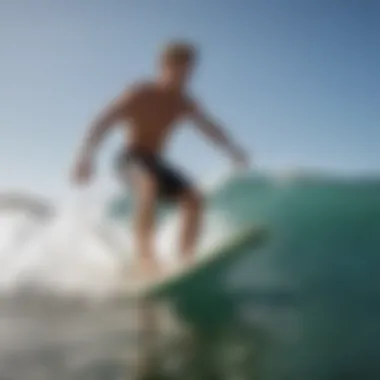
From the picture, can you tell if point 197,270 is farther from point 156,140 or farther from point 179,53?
point 179,53

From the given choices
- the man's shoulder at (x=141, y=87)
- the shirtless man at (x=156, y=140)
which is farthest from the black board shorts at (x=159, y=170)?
the man's shoulder at (x=141, y=87)

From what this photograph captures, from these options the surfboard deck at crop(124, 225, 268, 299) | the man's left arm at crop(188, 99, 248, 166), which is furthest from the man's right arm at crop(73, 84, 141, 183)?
the surfboard deck at crop(124, 225, 268, 299)

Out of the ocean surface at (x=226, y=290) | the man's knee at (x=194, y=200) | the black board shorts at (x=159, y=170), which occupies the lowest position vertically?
the ocean surface at (x=226, y=290)

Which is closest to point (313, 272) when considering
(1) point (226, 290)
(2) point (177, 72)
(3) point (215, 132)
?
(1) point (226, 290)

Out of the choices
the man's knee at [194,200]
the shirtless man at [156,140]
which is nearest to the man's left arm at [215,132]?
the shirtless man at [156,140]

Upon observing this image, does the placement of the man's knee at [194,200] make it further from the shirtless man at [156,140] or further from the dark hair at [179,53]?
the dark hair at [179,53]

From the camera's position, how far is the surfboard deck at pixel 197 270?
136 centimetres

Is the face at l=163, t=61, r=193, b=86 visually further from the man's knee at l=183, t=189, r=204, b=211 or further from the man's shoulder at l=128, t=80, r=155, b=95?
the man's knee at l=183, t=189, r=204, b=211

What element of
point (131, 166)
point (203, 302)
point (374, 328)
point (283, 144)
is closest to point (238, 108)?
point (283, 144)

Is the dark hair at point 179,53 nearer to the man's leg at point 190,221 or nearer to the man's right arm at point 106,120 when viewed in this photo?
the man's right arm at point 106,120

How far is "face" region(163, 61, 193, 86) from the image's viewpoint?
1421 millimetres

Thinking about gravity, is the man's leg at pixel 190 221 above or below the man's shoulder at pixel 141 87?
below

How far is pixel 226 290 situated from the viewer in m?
1.39

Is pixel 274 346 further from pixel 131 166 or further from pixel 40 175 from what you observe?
→ pixel 40 175
